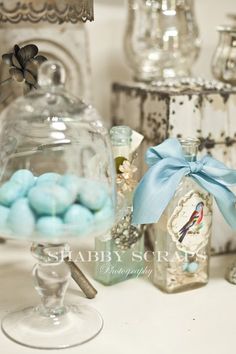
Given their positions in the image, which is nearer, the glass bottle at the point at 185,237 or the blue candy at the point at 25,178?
the blue candy at the point at 25,178

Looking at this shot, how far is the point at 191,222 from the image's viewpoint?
0.73 meters

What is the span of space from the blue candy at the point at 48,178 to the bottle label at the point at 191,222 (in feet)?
0.60

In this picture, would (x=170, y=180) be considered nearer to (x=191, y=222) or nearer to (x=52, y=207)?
(x=191, y=222)

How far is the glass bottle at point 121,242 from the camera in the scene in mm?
737

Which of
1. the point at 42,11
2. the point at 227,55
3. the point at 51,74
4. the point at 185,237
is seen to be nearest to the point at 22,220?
the point at 51,74

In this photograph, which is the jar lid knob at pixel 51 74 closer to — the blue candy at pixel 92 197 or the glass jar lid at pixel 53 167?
the glass jar lid at pixel 53 167

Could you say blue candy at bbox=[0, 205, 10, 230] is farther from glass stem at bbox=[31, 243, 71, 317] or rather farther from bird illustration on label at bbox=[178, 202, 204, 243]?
bird illustration on label at bbox=[178, 202, 204, 243]

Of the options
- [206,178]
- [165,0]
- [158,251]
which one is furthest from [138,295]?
[165,0]

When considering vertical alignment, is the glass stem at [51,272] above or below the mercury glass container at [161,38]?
below

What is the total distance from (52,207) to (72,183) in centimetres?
3

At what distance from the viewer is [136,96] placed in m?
0.89

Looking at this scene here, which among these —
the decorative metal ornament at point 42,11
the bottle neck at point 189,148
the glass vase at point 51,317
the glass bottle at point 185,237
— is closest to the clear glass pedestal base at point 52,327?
the glass vase at point 51,317

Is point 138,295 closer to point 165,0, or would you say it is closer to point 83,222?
point 83,222

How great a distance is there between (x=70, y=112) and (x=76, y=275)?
21cm
